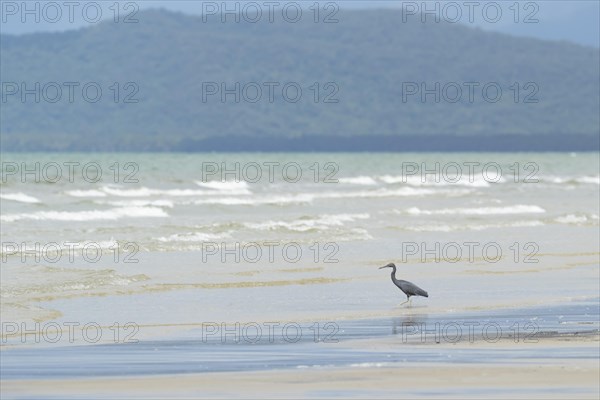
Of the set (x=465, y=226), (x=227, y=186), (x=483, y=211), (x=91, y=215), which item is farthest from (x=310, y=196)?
(x=465, y=226)

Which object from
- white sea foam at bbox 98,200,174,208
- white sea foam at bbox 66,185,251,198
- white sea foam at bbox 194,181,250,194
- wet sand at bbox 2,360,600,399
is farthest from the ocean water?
A: white sea foam at bbox 194,181,250,194

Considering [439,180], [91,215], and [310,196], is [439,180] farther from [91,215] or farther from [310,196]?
[91,215]

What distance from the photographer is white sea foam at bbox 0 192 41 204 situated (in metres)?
38.0

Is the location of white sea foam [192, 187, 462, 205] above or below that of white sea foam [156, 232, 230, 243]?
above

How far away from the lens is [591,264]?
68.9ft

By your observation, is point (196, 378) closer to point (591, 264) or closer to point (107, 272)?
point (107, 272)

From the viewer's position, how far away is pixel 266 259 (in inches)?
848

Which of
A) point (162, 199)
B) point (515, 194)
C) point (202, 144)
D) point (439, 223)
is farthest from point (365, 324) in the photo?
point (202, 144)

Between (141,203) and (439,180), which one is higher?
(439,180)

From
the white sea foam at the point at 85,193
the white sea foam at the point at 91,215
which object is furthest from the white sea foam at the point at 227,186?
the white sea foam at the point at 91,215

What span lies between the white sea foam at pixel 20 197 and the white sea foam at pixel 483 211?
10.1 m

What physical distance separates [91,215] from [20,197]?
24.1ft

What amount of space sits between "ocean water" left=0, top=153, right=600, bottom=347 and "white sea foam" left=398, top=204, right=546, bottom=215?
0.29 ft

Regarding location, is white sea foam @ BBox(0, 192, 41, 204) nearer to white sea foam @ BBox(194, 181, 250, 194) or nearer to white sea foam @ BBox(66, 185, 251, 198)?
white sea foam @ BBox(66, 185, 251, 198)
